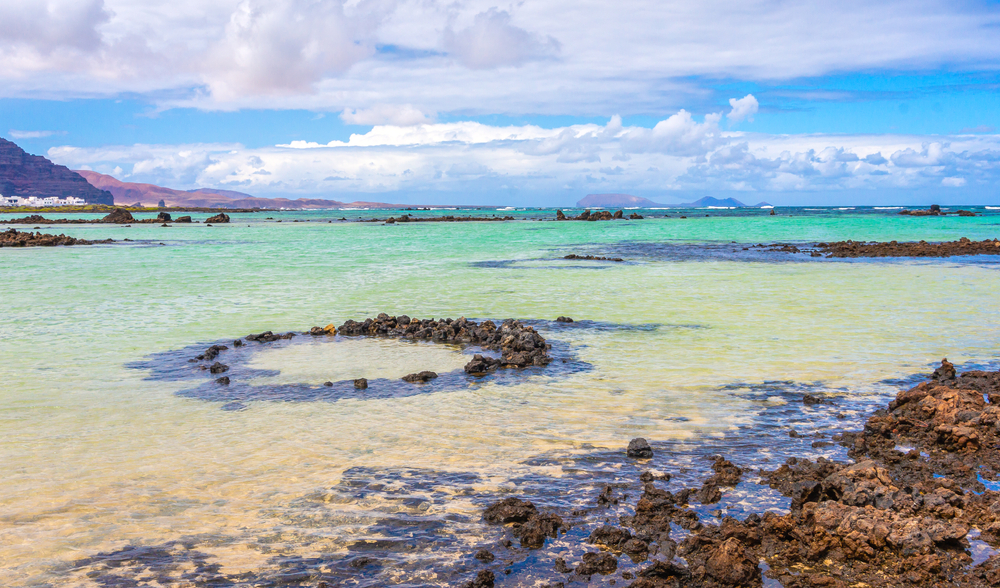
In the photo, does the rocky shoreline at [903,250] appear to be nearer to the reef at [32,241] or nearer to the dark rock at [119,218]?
the reef at [32,241]

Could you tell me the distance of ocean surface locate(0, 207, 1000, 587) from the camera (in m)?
5.94

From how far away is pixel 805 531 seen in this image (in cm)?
584

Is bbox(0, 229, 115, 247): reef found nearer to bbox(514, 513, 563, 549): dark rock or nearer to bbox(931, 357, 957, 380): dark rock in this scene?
bbox(514, 513, 563, 549): dark rock

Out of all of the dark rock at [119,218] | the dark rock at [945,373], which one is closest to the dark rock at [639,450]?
the dark rock at [945,373]

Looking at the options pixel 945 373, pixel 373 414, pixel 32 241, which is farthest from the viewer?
pixel 32 241

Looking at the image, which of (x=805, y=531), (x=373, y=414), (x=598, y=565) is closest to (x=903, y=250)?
(x=373, y=414)

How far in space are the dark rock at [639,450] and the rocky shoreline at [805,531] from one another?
1.32 ft

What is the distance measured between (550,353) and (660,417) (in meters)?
4.54

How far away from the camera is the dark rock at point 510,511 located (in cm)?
624

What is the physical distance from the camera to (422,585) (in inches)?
209

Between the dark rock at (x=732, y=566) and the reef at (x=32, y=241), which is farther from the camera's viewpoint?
the reef at (x=32, y=241)

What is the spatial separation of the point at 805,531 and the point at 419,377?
7.12 meters

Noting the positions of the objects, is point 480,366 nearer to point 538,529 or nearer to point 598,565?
point 538,529

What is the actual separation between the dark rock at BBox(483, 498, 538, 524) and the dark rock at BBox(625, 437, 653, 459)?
1.88m
